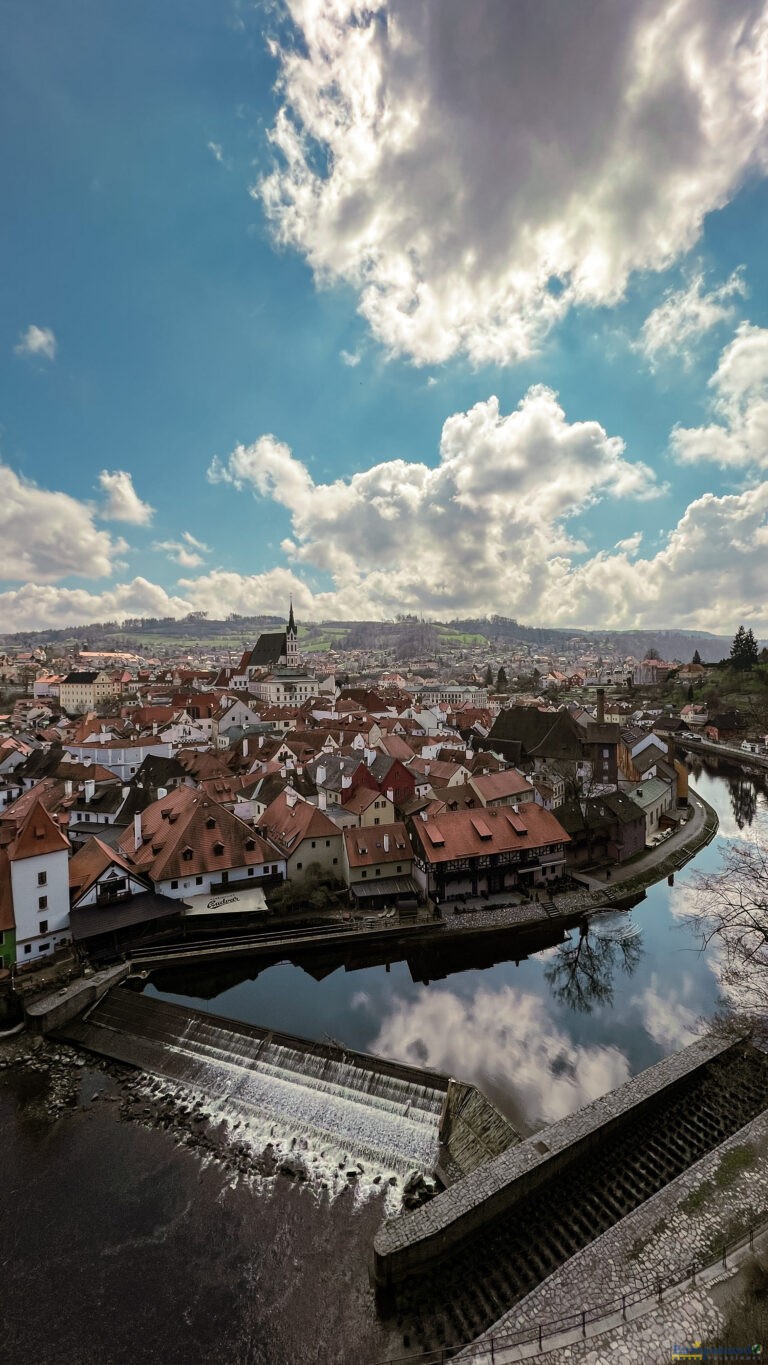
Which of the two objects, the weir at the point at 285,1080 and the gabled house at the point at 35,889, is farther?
the gabled house at the point at 35,889

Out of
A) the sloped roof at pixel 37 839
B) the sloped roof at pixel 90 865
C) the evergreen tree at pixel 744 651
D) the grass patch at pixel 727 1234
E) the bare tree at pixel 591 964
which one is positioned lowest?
the bare tree at pixel 591 964

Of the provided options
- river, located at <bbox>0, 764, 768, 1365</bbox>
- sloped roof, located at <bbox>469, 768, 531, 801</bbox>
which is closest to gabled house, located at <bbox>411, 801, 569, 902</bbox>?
river, located at <bbox>0, 764, 768, 1365</bbox>

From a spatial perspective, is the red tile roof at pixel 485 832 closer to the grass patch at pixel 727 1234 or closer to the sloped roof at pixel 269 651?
the grass patch at pixel 727 1234

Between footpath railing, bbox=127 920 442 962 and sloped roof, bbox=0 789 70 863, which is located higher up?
sloped roof, bbox=0 789 70 863

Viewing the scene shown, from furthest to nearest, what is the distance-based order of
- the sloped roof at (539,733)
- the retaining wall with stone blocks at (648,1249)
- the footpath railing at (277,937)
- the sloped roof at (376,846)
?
the sloped roof at (539,733) < the sloped roof at (376,846) < the footpath railing at (277,937) < the retaining wall with stone blocks at (648,1249)

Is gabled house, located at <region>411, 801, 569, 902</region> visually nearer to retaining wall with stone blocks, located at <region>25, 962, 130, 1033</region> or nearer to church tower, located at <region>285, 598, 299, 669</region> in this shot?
retaining wall with stone blocks, located at <region>25, 962, 130, 1033</region>

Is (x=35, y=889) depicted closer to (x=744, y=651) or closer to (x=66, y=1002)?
(x=66, y=1002)

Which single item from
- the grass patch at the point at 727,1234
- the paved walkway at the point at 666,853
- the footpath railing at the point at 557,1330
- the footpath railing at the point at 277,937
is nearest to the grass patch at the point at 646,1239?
the footpath railing at the point at 557,1330
